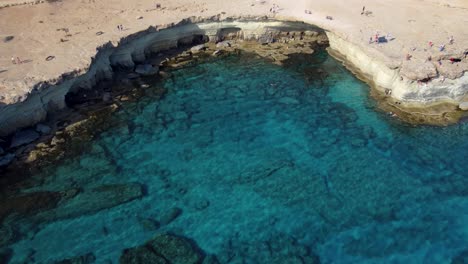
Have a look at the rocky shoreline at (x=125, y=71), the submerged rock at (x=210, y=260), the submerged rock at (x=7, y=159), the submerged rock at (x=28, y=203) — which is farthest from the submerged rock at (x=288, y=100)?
the submerged rock at (x=7, y=159)

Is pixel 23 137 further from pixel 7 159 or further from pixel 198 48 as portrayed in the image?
pixel 198 48

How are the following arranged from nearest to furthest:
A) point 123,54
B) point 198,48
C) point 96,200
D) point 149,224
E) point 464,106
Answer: point 149,224, point 96,200, point 464,106, point 123,54, point 198,48

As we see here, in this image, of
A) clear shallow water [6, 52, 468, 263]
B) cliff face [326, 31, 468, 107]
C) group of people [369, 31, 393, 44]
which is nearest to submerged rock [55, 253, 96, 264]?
clear shallow water [6, 52, 468, 263]

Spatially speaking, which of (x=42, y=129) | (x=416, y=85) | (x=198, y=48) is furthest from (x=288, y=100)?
(x=42, y=129)

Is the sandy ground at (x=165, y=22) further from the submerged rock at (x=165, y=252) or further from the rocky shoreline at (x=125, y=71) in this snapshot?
the submerged rock at (x=165, y=252)

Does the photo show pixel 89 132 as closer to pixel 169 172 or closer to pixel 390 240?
pixel 169 172

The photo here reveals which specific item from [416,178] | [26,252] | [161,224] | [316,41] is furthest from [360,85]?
[26,252]

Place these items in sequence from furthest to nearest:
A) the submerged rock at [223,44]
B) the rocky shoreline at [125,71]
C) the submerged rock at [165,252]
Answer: the submerged rock at [223,44]
the rocky shoreline at [125,71]
the submerged rock at [165,252]
